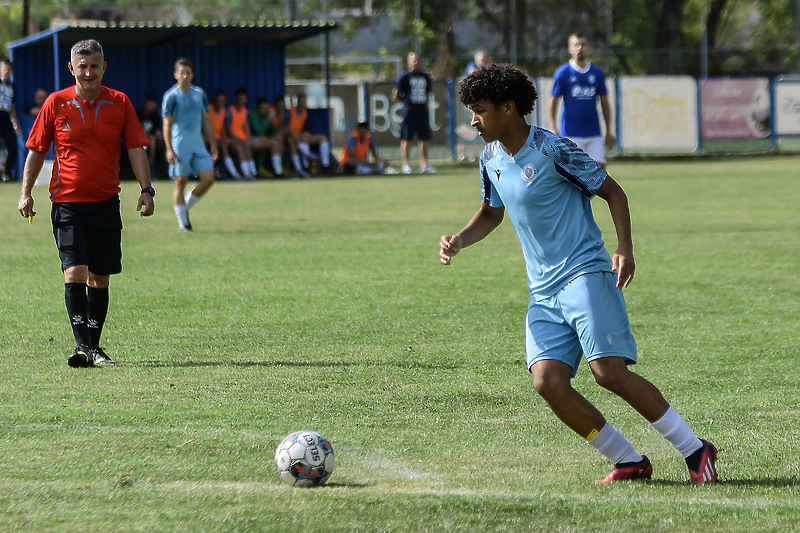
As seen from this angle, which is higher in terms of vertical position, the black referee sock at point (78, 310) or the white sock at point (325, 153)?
the white sock at point (325, 153)

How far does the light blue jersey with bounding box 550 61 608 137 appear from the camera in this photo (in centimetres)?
1426

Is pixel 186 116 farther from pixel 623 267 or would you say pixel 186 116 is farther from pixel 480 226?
pixel 623 267

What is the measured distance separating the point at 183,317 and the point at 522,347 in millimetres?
2616

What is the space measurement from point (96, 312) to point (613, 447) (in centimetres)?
383

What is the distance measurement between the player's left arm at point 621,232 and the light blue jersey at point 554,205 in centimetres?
6

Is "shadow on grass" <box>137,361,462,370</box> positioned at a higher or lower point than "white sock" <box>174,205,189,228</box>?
lower

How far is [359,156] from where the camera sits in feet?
83.2

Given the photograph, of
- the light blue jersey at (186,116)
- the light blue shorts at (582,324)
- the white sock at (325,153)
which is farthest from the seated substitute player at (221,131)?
the light blue shorts at (582,324)

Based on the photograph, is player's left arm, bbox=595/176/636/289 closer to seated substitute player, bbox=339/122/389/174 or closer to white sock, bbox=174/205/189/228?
white sock, bbox=174/205/189/228

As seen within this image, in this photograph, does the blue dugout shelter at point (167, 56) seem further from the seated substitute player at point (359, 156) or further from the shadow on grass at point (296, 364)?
the shadow on grass at point (296, 364)

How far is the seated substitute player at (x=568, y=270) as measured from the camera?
4543 mm

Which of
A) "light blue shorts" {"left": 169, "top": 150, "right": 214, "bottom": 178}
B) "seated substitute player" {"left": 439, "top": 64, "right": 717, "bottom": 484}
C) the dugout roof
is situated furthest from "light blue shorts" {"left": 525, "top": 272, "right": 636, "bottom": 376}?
the dugout roof

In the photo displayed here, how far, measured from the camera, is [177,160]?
46.6ft

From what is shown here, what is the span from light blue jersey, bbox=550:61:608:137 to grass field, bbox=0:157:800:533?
182 centimetres
